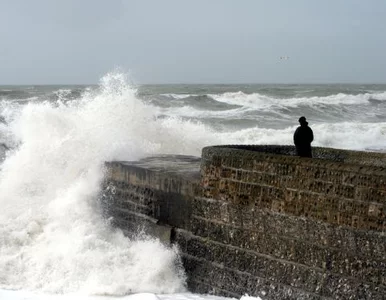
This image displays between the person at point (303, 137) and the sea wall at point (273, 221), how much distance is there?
870mm

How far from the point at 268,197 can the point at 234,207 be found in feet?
1.55

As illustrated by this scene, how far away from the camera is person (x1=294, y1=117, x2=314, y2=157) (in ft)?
22.7

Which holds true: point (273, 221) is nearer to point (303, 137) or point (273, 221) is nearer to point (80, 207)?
point (303, 137)

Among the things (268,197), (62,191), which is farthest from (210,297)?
(62,191)

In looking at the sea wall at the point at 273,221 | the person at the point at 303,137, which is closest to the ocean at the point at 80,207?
the sea wall at the point at 273,221

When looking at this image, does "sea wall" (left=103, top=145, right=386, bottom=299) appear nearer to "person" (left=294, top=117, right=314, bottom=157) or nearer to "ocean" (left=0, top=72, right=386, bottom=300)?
"ocean" (left=0, top=72, right=386, bottom=300)

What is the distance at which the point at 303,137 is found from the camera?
22.7ft

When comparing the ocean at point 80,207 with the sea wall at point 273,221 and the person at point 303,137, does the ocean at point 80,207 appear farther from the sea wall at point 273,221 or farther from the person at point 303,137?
the person at point 303,137

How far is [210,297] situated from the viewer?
625 centimetres

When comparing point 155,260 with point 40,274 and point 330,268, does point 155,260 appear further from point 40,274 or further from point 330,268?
point 330,268

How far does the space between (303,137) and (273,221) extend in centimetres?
147

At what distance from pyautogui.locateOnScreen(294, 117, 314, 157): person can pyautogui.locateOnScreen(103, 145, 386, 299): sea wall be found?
2.85 feet

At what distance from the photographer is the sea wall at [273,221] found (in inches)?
200

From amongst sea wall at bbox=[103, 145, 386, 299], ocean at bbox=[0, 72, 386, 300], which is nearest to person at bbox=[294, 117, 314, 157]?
sea wall at bbox=[103, 145, 386, 299]
